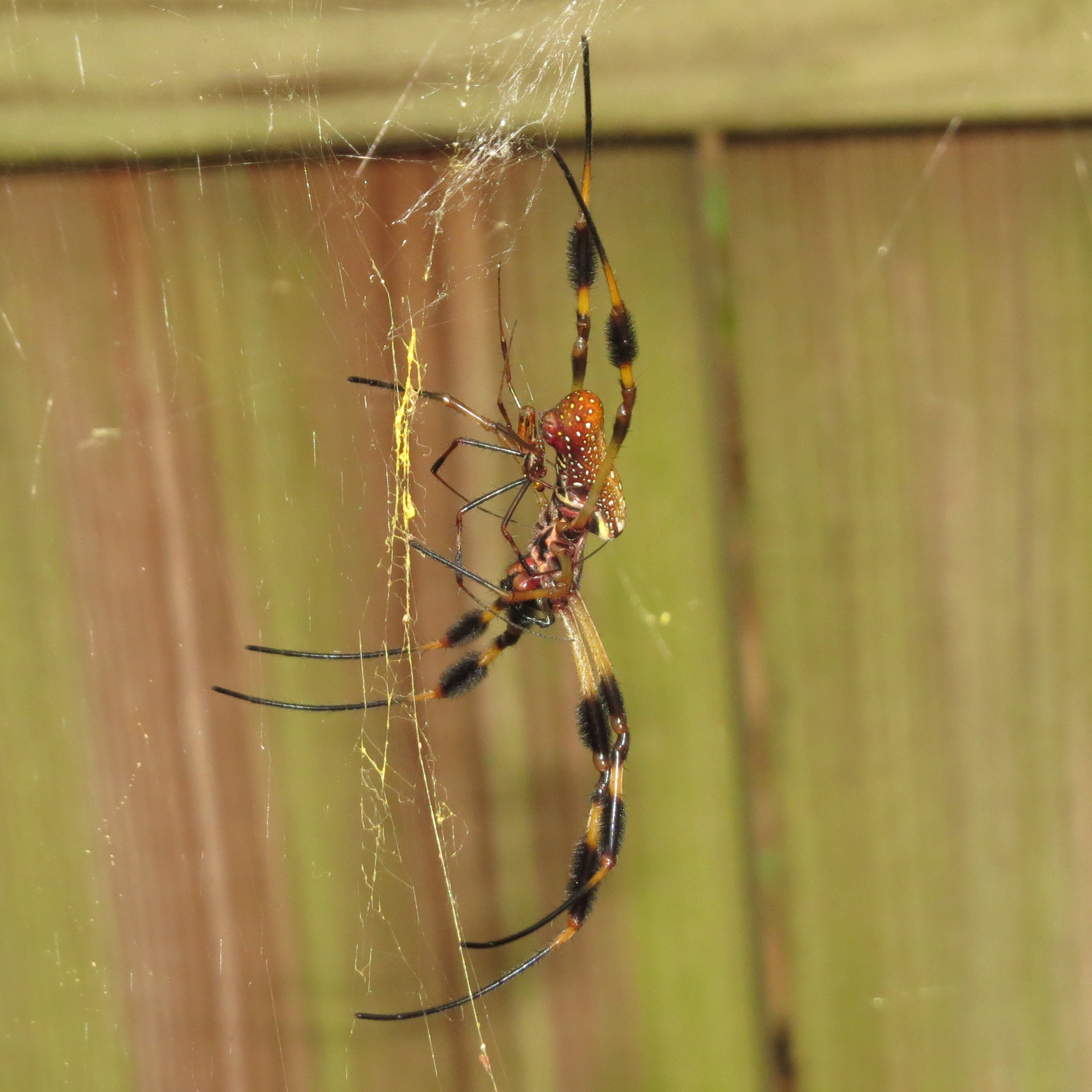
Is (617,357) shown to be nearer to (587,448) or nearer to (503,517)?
(587,448)

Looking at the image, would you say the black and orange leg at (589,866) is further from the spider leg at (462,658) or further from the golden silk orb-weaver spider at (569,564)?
the spider leg at (462,658)

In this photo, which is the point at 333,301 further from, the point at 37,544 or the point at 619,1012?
the point at 619,1012

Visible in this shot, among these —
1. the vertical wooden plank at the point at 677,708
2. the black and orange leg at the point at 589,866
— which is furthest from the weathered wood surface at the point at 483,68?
the black and orange leg at the point at 589,866

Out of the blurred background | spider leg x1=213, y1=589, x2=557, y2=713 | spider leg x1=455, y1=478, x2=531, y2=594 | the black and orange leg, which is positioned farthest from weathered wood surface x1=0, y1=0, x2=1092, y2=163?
the black and orange leg

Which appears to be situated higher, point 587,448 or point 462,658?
point 587,448

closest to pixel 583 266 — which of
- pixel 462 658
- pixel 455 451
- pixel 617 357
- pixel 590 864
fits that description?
pixel 617 357

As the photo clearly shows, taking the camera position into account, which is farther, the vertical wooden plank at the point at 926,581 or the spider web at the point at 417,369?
the vertical wooden plank at the point at 926,581
